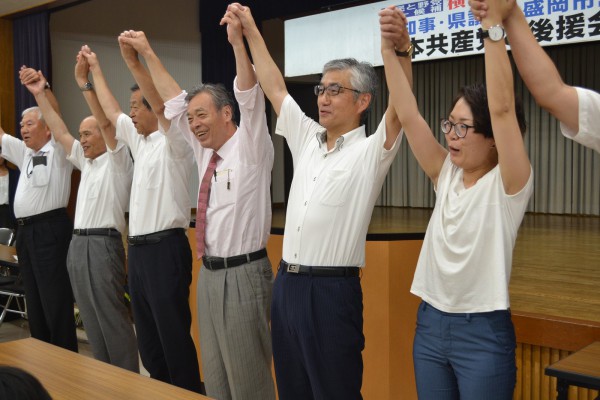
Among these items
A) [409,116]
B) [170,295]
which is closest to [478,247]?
[409,116]

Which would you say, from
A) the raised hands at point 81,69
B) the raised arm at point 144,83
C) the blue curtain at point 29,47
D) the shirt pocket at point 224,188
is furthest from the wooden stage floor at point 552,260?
the blue curtain at point 29,47

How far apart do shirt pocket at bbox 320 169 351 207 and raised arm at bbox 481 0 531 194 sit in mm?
612

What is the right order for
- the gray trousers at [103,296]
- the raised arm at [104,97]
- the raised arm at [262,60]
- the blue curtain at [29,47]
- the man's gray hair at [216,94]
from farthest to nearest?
the blue curtain at [29,47]
the gray trousers at [103,296]
the raised arm at [104,97]
the man's gray hair at [216,94]
the raised arm at [262,60]

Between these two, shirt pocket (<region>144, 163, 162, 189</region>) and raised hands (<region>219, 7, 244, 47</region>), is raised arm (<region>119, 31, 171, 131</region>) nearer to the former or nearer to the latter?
shirt pocket (<region>144, 163, 162, 189</region>)

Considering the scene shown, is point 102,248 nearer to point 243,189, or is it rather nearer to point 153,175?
point 153,175

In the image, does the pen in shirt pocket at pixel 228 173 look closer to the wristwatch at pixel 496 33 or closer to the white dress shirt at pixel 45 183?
the wristwatch at pixel 496 33

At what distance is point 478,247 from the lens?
5.90 ft

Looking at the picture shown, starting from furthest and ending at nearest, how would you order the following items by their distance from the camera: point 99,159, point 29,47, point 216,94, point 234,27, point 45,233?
point 29,47, point 45,233, point 99,159, point 216,94, point 234,27

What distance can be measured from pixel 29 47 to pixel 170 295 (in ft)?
21.2

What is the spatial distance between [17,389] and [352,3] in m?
7.34

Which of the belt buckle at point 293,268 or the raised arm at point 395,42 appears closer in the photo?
the raised arm at point 395,42

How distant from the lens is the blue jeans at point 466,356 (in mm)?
1743

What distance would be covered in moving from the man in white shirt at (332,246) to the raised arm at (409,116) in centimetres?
7

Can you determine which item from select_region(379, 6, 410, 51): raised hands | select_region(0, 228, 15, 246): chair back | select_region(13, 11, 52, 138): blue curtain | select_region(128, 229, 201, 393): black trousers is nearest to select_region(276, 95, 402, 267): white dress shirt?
select_region(379, 6, 410, 51): raised hands
